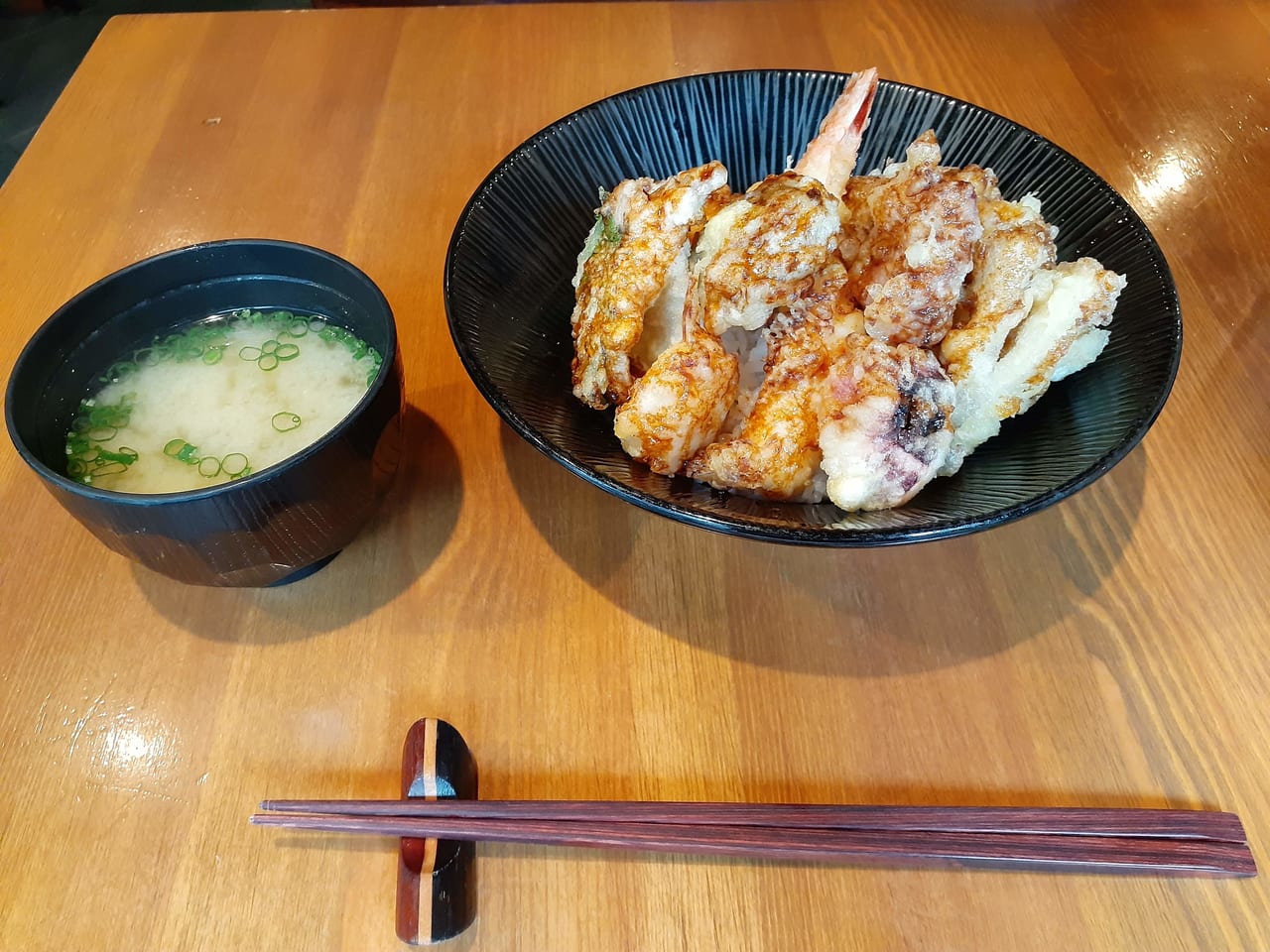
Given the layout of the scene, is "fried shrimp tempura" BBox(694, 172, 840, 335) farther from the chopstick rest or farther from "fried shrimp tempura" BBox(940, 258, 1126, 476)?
the chopstick rest

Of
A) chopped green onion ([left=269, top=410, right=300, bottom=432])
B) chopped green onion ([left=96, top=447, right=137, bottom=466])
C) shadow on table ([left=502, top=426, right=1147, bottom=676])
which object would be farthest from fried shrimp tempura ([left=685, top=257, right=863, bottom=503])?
chopped green onion ([left=96, top=447, right=137, bottom=466])

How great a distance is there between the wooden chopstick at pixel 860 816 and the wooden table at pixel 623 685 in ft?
0.19

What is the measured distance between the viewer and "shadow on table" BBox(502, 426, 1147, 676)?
104 centimetres

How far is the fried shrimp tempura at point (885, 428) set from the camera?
94 cm

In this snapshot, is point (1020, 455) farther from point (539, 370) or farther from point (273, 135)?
point (273, 135)

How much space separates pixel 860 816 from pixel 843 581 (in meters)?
0.33

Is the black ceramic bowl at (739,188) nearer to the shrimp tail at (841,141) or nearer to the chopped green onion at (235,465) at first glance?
the shrimp tail at (841,141)

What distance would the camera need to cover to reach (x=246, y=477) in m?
0.86

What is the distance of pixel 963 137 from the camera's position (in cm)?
135

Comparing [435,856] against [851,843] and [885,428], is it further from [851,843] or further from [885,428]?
[885,428]

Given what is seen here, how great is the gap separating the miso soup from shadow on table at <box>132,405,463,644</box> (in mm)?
174

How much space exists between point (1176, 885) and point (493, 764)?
29.0 inches

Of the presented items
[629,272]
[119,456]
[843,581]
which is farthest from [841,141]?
[119,456]

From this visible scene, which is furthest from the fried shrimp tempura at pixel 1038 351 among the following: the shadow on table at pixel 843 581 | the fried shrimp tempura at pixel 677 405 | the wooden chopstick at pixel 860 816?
the wooden chopstick at pixel 860 816
